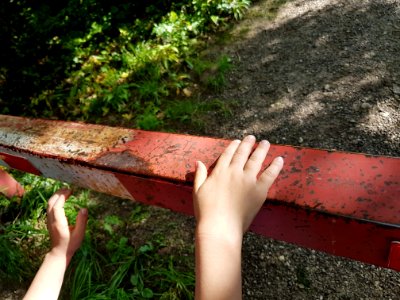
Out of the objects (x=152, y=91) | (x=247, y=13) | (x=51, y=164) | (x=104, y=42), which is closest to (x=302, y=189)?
A: (x=51, y=164)

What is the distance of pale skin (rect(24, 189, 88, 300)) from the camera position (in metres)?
1.67

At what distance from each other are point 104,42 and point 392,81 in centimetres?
330

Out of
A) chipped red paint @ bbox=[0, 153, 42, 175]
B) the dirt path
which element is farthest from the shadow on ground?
chipped red paint @ bbox=[0, 153, 42, 175]

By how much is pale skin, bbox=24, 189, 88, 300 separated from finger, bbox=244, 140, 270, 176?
A: 102cm

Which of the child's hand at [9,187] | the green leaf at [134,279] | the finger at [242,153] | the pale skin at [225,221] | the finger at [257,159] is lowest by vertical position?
the green leaf at [134,279]

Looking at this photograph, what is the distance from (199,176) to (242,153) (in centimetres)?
15

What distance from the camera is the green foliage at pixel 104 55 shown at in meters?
3.65

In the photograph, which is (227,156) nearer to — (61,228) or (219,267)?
(219,267)

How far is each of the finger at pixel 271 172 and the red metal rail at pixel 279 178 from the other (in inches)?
0.7

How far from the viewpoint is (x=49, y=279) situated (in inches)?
67.1

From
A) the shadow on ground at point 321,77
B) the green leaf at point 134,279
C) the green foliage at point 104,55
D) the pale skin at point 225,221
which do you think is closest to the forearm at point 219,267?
the pale skin at point 225,221

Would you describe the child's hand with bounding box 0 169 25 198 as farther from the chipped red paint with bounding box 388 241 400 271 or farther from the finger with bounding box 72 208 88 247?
the chipped red paint with bounding box 388 241 400 271

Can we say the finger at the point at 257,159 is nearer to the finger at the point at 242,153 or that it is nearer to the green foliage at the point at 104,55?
the finger at the point at 242,153

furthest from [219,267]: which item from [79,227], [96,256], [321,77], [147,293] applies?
[321,77]
